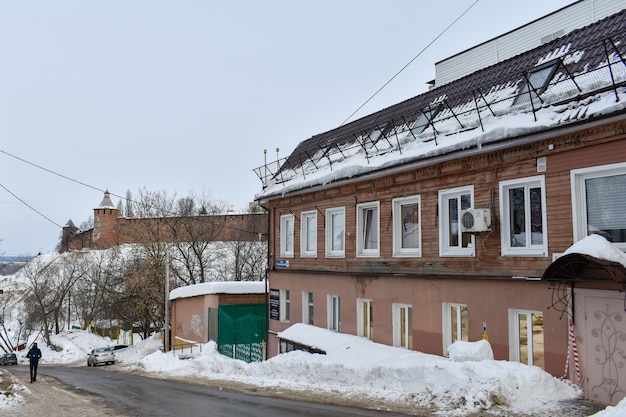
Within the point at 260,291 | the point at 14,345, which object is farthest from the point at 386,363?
the point at 14,345

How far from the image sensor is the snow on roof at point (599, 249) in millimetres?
8453

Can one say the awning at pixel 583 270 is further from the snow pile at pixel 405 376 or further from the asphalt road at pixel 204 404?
the asphalt road at pixel 204 404

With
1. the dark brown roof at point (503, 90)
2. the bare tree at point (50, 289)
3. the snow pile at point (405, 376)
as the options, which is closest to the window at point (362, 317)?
the snow pile at point (405, 376)

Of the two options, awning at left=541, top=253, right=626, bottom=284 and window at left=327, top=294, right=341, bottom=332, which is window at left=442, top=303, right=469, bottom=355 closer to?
awning at left=541, top=253, right=626, bottom=284

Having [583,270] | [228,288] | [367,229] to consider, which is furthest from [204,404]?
[228,288]

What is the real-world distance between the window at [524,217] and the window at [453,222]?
1143 mm

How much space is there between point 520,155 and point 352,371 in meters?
6.24

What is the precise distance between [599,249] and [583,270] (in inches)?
36.0

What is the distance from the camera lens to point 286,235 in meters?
21.4

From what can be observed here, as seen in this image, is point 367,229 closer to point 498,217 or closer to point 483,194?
point 483,194

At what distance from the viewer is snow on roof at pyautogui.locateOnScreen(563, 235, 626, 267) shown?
845cm

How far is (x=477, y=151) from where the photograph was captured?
11.5 metres

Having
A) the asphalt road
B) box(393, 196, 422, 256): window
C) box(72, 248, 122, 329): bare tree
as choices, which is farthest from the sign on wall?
box(72, 248, 122, 329): bare tree

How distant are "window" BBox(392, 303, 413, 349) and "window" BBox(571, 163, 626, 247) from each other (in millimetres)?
5612
